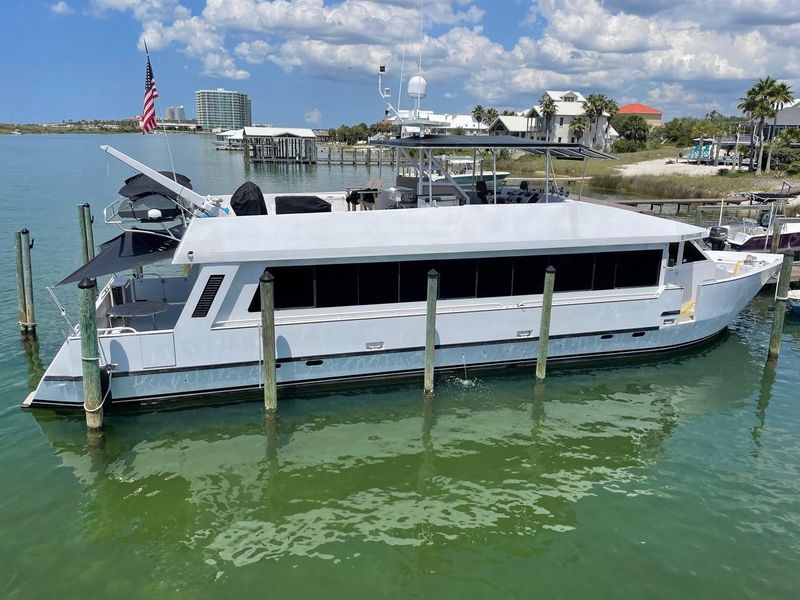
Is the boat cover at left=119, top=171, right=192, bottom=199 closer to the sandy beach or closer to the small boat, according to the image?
the small boat

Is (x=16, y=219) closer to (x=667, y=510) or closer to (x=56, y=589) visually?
(x=56, y=589)

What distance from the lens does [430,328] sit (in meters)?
10.8

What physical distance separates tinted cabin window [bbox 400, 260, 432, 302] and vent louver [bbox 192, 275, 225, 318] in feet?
10.8

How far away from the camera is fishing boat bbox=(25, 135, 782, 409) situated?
10211 mm

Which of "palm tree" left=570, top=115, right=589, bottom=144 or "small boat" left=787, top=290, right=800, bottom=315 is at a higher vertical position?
"palm tree" left=570, top=115, right=589, bottom=144

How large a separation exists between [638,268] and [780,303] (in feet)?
10.9

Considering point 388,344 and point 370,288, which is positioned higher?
point 370,288

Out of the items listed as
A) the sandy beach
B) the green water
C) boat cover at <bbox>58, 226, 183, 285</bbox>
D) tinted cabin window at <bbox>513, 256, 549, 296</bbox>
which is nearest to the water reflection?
the green water

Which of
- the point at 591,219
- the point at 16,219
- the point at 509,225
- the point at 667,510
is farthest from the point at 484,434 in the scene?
the point at 16,219

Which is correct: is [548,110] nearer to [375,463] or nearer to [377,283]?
[377,283]

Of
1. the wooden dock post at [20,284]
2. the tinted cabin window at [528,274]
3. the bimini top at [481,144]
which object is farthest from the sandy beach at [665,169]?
the wooden dock post at [20,284]

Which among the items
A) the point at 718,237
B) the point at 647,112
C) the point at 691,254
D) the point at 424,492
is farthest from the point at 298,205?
the point at 647,112

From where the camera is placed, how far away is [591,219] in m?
12.2

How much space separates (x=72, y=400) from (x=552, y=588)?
315 inches
